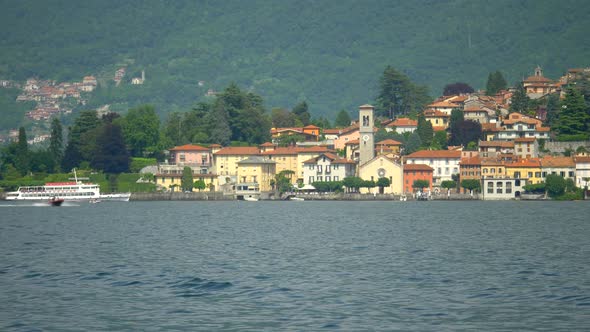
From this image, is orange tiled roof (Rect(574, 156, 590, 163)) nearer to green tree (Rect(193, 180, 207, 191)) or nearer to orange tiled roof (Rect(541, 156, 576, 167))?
orange tiled roof (Rect(541, 156, 576, 167))

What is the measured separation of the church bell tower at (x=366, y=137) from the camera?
4941 inches

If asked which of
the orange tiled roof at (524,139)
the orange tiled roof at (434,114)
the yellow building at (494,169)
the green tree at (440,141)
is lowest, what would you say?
the yellow building at (494,169)

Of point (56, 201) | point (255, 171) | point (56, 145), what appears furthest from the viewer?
point (56, 145)

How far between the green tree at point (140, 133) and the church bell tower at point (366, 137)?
101 feet

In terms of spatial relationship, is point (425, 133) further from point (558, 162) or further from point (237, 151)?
point (237, 151)

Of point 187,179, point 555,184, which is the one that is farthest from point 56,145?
point 555,184

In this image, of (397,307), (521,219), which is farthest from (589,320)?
(521,219)

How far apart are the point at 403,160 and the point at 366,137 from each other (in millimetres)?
5013

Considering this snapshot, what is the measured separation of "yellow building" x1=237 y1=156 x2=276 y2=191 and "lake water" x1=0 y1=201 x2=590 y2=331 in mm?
72878

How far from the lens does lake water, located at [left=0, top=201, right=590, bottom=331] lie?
81.1 ft

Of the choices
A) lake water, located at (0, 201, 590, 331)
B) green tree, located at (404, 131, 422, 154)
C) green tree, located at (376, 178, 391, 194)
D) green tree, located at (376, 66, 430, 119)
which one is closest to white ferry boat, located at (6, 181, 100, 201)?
green tree, located at (376, 178, 391, 194)

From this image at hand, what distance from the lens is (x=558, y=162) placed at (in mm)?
113750

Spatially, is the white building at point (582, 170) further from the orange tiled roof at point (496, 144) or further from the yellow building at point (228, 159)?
the yellow building at point (228, 159)

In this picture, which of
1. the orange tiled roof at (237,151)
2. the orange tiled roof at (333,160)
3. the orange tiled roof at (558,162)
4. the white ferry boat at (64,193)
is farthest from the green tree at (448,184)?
the white ferry boat at (64,193)
